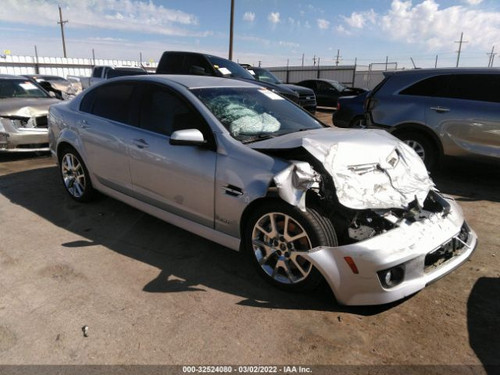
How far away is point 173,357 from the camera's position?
2.35m

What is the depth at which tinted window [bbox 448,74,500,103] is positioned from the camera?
570 cm

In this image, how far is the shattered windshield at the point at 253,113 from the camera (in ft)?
11.3

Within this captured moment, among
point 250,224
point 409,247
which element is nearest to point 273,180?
point 250,224

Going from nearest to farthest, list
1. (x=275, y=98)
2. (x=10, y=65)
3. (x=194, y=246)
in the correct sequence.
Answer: (x=194, y=246) < (x=275, y=98) < (x=10, y=65)

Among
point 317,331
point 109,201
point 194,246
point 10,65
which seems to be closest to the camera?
point 317,331

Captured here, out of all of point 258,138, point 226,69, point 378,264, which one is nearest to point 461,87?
point 258,138

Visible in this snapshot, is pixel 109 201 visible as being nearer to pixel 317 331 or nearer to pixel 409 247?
pixel 317 331

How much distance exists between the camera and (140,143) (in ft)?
12.5

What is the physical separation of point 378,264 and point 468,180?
476 centimetres

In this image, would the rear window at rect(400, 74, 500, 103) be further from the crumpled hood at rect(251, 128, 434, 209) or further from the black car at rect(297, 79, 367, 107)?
the black car at rect(297, 79, 367, 107)

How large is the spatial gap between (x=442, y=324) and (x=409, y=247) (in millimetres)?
593

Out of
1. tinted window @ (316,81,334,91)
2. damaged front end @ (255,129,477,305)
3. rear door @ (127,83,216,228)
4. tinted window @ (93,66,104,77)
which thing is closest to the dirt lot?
damaged front end @ (255,129,477,305)

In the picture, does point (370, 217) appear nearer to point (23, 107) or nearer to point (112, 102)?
point (112, 102)

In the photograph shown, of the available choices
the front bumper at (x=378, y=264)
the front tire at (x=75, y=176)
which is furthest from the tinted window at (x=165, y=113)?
the front bumper at (x=378, y=264)
